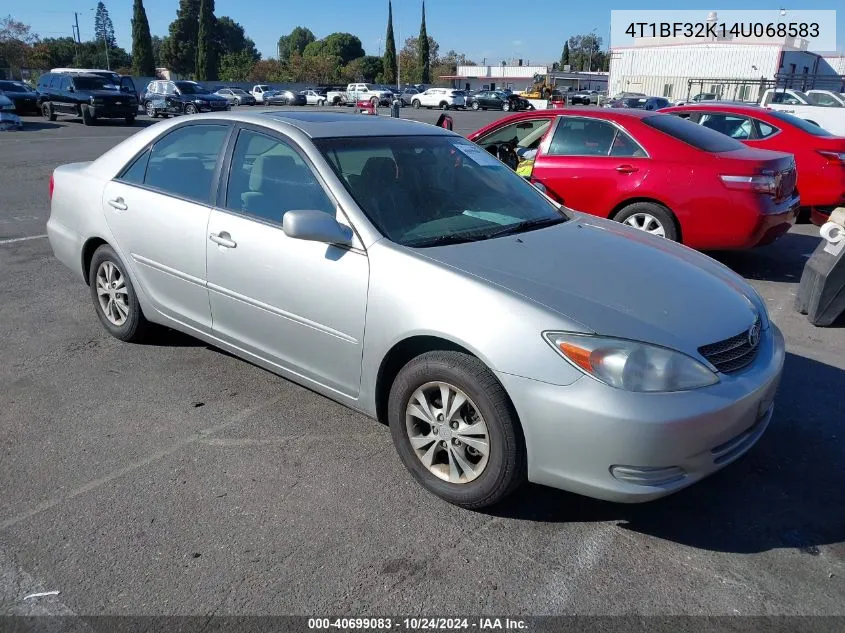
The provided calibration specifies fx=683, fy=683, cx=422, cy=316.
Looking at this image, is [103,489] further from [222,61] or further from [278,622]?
[222,61]

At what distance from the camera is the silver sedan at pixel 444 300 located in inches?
101

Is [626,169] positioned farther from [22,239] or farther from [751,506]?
[22,239]

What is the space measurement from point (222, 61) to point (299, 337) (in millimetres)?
80813

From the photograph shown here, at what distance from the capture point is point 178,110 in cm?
3219

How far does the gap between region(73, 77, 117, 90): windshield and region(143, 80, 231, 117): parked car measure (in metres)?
4.62

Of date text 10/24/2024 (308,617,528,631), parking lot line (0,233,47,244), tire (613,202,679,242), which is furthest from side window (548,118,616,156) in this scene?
parking lot line (0,233,47,244)

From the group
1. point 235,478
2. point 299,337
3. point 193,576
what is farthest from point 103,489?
point 299,337

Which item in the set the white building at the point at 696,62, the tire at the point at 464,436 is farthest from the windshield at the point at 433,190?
the white building at the point at 696,62

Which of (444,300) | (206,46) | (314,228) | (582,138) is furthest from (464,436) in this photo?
(206,46)

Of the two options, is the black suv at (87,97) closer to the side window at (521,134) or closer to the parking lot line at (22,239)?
the parking lot line at (22,239)

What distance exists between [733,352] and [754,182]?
3928 mm

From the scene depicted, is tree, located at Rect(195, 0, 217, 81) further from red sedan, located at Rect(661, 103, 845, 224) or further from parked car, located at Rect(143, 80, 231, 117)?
red sedan, located at Rect(661, 103, 845, 224)

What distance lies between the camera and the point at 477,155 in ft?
13.9

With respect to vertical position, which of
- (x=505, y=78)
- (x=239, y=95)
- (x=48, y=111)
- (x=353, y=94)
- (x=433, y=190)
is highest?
(x=505, y=78)
